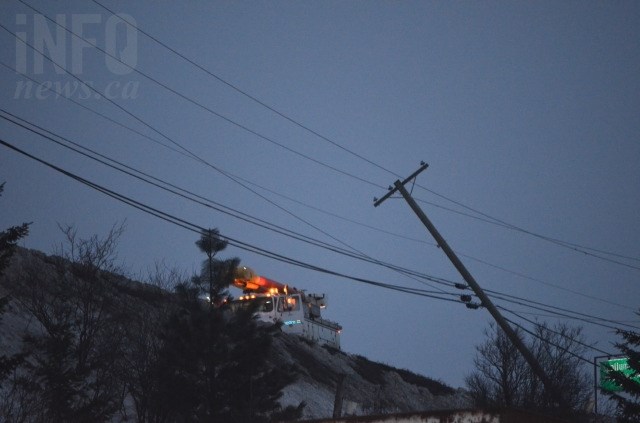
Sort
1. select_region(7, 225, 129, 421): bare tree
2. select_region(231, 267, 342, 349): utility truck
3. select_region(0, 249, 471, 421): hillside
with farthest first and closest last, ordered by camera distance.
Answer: select_region(231, 267, 342, 349): utility truck, select_region(0, 249, 471, 421): hillside, select_region(7, 225, 129, 421): bare tree

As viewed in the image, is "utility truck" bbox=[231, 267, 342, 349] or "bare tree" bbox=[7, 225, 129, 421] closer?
"bare tree" bbox=[7, 225, 129, 421]

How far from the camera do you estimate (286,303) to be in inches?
1796

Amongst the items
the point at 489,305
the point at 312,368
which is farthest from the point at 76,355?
the point at 312,368

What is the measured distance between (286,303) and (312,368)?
17.0ft

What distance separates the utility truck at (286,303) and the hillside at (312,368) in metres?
1.10

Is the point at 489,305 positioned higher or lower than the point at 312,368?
higher

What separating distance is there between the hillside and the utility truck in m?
1.10

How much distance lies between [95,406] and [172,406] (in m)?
2.21

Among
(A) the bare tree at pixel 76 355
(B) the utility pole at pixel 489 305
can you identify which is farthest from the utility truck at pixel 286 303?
(B) the utility pole at pixel 489 305

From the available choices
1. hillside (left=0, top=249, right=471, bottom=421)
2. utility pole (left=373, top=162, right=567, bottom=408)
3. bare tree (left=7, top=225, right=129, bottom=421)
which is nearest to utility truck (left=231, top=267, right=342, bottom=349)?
hillside (left=0, top=249, right=471, bottom=421)

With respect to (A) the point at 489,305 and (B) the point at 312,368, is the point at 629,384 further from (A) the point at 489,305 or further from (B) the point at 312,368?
(B) the point at 312,368

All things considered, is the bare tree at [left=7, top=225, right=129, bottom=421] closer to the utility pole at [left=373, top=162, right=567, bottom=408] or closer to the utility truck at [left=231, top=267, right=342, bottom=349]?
the utility pole at [left=373, top=162, right=567, bottom=408]

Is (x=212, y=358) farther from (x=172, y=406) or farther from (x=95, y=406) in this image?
(x=95, y=406)

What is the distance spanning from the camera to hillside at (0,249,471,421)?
25500 mm
